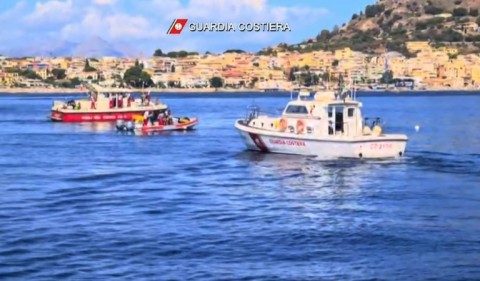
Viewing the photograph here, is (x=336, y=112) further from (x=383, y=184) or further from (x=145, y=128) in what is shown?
(x=145, y=128)

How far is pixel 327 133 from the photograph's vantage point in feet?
108

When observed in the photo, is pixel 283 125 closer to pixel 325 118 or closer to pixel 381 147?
pixel 325 118

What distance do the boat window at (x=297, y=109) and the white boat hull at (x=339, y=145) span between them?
871 mm

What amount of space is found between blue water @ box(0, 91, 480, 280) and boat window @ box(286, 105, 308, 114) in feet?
5.57

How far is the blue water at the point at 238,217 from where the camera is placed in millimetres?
15461

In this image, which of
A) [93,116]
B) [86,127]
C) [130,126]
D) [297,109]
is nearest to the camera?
[297,109]

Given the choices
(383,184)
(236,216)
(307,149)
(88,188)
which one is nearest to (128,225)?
(236,216)

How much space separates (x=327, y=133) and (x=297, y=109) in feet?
5.16

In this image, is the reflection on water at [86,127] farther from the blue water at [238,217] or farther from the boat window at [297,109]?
the boat window at [297,109]

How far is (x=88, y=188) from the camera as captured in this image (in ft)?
83.1

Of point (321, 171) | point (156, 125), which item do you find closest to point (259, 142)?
point (321, 171)

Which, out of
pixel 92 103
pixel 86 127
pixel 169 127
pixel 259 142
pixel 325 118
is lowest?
pixel 86 127

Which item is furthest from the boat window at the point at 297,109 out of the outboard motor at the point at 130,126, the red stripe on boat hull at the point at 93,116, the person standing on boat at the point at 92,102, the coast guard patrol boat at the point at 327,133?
the person standing on boat at the point at 92,102

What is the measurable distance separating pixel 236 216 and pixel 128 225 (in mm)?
2443
